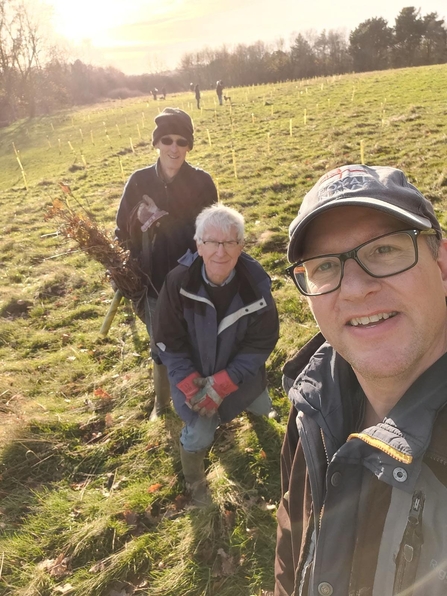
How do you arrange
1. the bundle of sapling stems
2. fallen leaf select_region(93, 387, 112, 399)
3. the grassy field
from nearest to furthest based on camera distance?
the grassy field → the bundle of sapling stems → fallen leaf select_region(93, 387, 112, 399)

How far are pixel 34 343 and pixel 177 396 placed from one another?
3.35 metres

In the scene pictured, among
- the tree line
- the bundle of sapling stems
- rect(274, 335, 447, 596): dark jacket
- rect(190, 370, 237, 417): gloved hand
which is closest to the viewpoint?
rect(274, 335, 447, 596): dark jacket

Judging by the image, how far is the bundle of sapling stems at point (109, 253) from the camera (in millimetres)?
3934

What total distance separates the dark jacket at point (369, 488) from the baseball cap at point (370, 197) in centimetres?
51

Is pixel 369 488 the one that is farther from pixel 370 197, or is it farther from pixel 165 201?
pixel 165 201

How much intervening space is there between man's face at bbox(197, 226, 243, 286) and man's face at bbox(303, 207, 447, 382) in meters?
1.29

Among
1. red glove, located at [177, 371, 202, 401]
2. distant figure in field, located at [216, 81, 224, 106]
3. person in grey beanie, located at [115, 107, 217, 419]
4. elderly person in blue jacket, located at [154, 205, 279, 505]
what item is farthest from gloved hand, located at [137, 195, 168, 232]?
distant figure in field, located at [216, 81, 224, 106]

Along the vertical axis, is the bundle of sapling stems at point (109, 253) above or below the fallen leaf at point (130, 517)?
above

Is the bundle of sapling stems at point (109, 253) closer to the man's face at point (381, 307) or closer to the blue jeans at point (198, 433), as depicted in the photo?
the blue jeans at point (198, 433)

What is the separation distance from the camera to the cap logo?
55.5 inches

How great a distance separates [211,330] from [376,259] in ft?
5.64

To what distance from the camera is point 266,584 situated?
2578mm

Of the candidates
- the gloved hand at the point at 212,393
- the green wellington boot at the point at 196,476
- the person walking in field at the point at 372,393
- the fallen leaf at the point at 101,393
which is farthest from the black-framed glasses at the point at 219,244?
the fallen leaf at the point at 101,393

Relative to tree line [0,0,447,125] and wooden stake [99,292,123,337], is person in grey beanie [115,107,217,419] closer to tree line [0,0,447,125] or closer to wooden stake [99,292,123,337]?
wooden stake [99,292,123,337]
